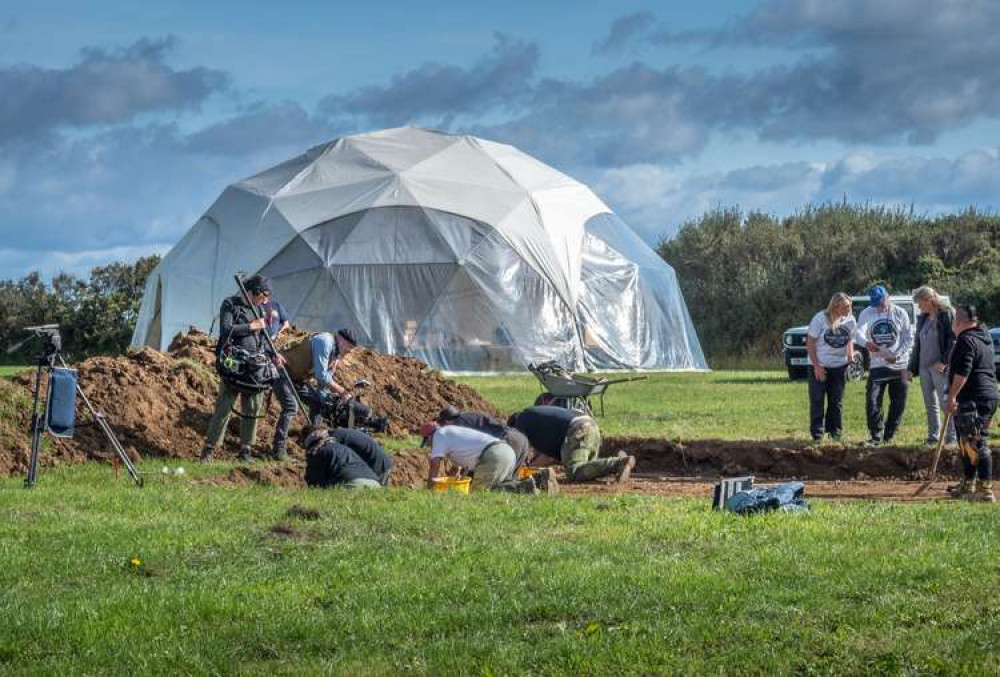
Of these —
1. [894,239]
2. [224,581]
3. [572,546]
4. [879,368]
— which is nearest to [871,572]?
[572,546]

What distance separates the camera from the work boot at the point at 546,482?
12727mm

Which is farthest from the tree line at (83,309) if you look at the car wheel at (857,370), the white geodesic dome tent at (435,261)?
the car wheel at (857,370)

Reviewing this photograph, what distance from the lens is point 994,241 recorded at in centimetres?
4678

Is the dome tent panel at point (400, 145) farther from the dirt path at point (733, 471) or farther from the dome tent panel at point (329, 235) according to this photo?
the dirt path at point (733, 471)

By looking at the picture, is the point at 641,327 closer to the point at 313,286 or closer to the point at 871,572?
the point at 313,286

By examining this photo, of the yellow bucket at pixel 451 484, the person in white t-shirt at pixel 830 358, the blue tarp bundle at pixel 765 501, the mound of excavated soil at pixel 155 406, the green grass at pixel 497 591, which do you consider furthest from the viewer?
the person in white t-shirt at pixel 830 358

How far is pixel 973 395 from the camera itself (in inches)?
471

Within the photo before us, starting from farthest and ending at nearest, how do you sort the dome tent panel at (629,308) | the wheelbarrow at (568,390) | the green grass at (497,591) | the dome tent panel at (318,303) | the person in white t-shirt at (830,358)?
the dome tent panel at (629,308) < the dome tent panel at (318,303) < the wheelbarrow at (568,390) < the person in white t-shirt at (830,358) < the green grass at (497,591)

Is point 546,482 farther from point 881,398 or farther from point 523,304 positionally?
point 523,304

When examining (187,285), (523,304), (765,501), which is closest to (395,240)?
(523,304)

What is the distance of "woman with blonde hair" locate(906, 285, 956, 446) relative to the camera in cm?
1475

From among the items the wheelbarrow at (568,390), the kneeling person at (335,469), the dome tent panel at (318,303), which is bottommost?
the kneeling person at (335,469)

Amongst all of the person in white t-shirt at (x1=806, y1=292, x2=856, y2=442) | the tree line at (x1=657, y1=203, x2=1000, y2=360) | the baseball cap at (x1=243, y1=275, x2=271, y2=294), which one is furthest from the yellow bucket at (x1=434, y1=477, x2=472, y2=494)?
the tree line at (x1=657, y1=203, x2=1000, y2=360)

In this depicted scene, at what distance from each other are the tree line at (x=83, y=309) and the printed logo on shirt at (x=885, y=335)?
1312 inches
